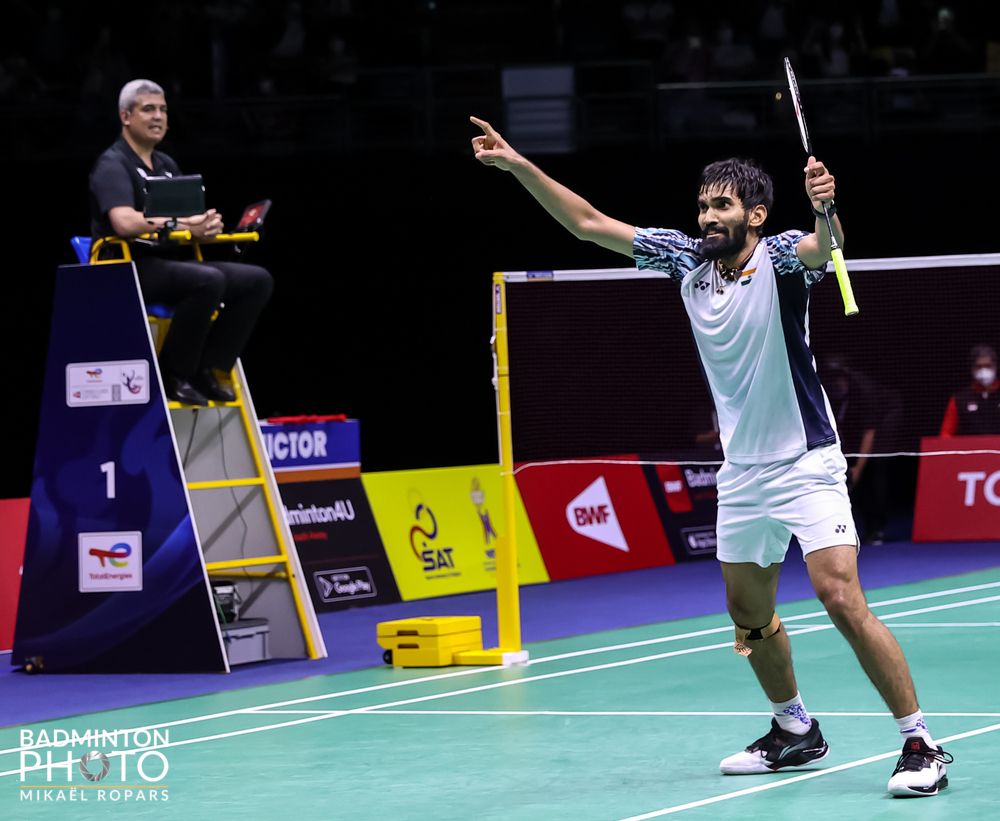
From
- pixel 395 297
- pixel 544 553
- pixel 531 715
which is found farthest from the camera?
pixel 395 297

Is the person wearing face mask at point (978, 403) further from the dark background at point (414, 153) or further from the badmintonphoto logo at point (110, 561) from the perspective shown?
the badmintonphoto logo at point (110, 561)

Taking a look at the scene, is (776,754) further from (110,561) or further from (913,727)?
(110,561)

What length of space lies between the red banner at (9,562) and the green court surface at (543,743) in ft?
10.2

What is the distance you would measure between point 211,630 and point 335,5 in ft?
37.1

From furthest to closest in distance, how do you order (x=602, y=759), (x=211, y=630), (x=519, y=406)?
(x=519, y=406), (x=211, y=630), (x=602, y=759)

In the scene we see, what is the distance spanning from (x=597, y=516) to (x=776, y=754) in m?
9.53

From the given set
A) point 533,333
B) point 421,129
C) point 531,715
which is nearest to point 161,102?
point 533,333

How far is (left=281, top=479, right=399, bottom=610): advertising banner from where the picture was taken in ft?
45.1

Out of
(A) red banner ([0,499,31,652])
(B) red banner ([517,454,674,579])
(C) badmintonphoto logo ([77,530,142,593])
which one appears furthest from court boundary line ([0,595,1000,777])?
(B) red banner ([517,454,674,579])

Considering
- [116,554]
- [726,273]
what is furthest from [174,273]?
[726,273]

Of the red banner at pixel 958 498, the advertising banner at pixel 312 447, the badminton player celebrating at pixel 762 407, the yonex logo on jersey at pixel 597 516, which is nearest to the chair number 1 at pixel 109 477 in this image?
the advertising banner at pixel 312 447

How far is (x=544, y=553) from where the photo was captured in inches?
627

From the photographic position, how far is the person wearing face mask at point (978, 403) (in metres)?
14.1

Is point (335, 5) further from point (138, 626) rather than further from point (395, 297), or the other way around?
point (138, 626)
